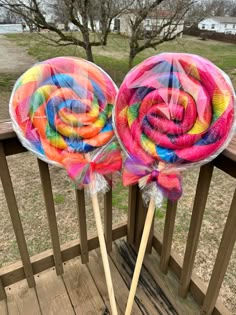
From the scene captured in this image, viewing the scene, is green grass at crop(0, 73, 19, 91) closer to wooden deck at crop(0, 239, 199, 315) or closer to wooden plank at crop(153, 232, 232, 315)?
wooden deck at crop(0, 239, 199, 315)

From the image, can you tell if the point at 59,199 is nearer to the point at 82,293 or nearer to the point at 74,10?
the point at 82,293

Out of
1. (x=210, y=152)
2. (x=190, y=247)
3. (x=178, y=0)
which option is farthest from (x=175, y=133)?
(x=178, y=0)

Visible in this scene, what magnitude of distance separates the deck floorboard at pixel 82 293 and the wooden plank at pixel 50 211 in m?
0.09

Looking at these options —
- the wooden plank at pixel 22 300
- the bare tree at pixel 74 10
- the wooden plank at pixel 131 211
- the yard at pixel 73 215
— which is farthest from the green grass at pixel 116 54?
the wooden plank at pixel 22 300

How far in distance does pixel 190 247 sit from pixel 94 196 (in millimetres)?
577

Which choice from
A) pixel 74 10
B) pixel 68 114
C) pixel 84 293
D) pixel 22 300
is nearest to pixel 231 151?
pixel 68 114

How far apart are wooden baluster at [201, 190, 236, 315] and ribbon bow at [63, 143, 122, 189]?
0.46 m

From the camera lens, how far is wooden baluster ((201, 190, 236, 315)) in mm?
1077

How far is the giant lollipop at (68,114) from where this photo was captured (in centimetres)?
98

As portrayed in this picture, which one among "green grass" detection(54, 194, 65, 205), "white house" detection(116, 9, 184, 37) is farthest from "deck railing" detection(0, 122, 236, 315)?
"white house" detection(116, 9, 184, 37)

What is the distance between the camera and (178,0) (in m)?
4.18

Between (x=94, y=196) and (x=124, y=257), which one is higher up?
(x=94, y=196)

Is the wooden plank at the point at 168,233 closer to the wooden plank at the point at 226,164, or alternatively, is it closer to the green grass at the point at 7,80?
the wooden plank at the point at 226,164

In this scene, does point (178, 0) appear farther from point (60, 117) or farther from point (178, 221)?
point (60, 117)
